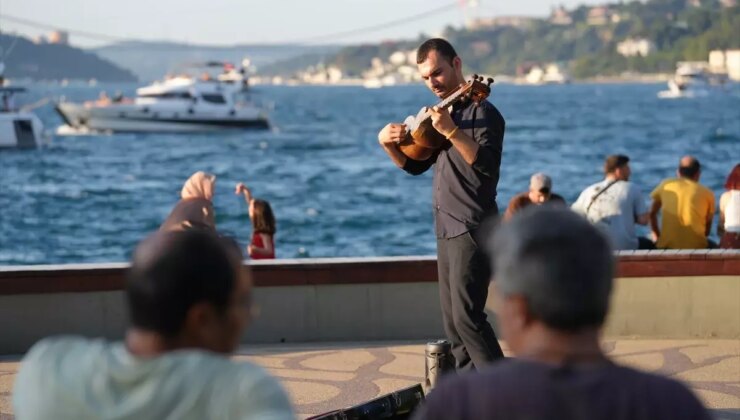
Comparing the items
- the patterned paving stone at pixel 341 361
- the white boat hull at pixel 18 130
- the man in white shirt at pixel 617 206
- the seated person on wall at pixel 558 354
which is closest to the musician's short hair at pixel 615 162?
the man in white shirt at pixel 617 206

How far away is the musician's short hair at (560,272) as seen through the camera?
2627 mm

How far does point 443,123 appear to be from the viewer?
5859 mm

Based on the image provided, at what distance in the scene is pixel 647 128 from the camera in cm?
8950

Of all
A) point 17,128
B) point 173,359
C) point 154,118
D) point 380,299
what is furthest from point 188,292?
point 154,118

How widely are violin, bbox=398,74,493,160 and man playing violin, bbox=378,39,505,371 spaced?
0.11 feet

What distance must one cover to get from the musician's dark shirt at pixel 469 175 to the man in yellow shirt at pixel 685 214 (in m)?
5.52

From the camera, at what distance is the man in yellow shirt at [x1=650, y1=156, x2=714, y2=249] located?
11.4m

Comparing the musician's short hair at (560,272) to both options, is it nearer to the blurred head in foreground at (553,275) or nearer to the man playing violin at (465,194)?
the blurred head in foreground at (553,275)

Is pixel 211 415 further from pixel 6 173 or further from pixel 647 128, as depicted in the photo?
pixel 647 128

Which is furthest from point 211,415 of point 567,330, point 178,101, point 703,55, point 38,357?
point 703,55

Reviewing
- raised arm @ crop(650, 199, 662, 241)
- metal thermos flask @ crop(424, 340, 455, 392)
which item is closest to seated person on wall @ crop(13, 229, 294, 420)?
metal thermos flask @ crop(424, 340, 455, 392)

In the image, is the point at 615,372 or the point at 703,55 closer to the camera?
the point at 615,372

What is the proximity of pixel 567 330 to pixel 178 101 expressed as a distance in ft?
285

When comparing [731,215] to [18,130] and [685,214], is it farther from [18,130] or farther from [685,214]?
[18,130]
